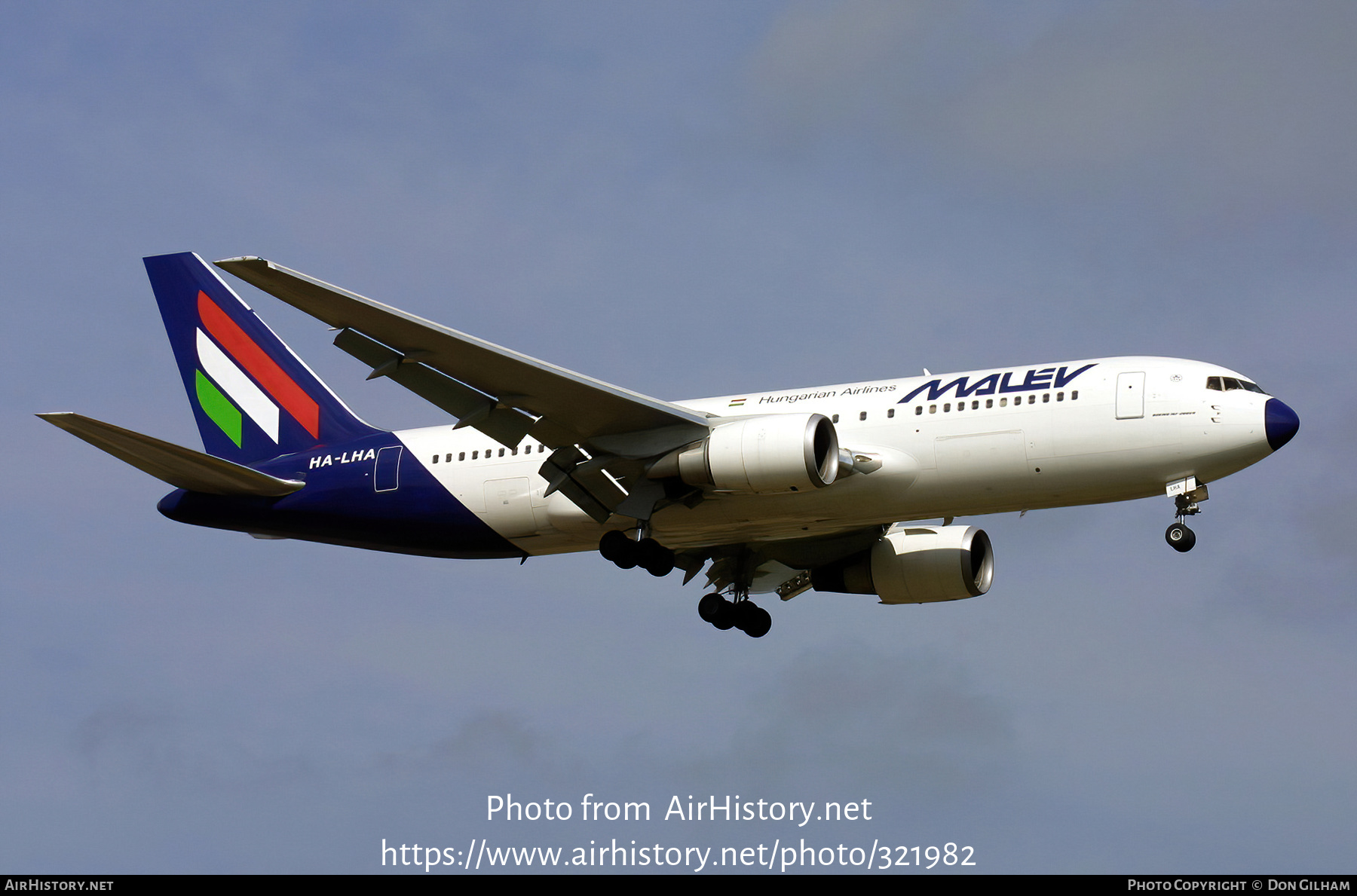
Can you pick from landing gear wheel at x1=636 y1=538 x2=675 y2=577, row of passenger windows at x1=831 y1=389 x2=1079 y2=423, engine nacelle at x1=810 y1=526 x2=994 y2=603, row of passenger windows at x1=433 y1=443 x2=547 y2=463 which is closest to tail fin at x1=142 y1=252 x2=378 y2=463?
row of passenger windows at x1=433 y1=443 x2=547 y2=463

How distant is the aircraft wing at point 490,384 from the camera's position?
30031 millimetres

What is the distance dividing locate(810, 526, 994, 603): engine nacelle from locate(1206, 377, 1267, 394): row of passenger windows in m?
7.76

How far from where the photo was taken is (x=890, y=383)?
34062 mm

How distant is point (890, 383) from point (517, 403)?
7.43 metres

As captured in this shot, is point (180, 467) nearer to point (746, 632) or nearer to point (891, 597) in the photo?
point (746, 632)

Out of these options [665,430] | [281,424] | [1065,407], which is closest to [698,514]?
[665,430]

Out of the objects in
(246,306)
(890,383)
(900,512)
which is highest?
(246,306)

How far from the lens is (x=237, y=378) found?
131 ft

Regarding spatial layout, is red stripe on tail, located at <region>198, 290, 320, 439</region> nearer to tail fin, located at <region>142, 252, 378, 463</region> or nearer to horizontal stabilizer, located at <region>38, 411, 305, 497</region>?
tail fin, located at <region>142, 252, 378, 463</region>

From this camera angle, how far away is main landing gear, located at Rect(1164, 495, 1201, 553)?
106ft

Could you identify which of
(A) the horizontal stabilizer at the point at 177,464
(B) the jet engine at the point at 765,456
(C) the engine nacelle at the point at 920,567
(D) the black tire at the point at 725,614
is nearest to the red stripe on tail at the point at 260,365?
(A) the horizontal stabilizer at the point at 177,464

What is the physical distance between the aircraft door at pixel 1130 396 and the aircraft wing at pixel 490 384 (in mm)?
7825

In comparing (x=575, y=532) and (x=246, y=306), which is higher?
(x=246, y=306)

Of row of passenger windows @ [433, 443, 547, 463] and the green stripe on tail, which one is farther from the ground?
the green stripe on tail
